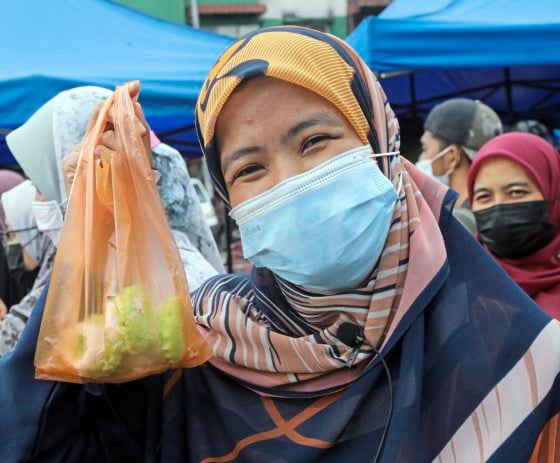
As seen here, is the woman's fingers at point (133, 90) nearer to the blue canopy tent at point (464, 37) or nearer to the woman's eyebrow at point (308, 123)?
the woman's eyebrow at point (308, 123)

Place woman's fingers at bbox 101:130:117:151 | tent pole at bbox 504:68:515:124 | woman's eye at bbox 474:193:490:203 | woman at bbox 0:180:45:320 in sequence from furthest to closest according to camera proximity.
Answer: tent pole at bbox 504:68:515:124 → woman at bbox 0:180:45:320 → woman's eye at bbox 474:193:490:203 → woman's fingers at bbox 101:130:117:151

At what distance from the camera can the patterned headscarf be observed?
1.34 m

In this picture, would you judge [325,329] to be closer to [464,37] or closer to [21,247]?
[21,247]

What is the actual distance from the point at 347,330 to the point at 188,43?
5.33 meters

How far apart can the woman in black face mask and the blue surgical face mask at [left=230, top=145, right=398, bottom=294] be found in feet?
4.54

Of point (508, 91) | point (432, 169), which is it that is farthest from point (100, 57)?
point (508, 91)

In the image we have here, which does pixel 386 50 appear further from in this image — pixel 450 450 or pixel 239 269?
pixel 239 269

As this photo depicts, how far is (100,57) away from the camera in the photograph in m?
5.61

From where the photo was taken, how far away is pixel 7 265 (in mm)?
3541

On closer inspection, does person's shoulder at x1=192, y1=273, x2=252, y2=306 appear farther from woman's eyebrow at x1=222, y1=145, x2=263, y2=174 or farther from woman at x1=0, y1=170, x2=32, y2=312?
woman at x1=0, y1=170, x2=32, y2=312

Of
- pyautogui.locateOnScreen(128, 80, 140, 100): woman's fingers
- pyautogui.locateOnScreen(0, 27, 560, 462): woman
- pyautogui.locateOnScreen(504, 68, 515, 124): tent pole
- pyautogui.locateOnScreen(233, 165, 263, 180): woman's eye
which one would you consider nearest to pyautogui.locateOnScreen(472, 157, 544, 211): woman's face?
pyautogui.locateOnScreen(0, 27, 560, 462): woman

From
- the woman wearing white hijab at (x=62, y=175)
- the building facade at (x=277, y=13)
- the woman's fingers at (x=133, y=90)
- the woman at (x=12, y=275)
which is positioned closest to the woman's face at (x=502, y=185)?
the woman wearing white hijab at (x=62, y=175)

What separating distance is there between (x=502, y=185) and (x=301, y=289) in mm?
1522

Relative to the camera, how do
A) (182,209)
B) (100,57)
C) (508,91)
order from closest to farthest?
1. (182,209)
2. (100,57)
3. (508,91)
